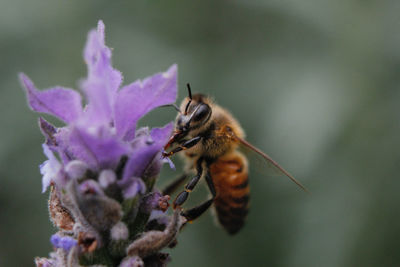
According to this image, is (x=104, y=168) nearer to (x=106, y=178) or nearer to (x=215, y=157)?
(x=106, y=178)

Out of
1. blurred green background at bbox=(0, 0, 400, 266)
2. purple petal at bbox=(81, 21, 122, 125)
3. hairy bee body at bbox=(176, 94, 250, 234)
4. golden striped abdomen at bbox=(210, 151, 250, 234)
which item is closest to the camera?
purple petal at bbox=(81, 21, 122, 125)

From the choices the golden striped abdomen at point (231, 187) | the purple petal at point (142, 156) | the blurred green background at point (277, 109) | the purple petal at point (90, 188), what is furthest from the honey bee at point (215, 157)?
the blurred green background at point (277, 109)

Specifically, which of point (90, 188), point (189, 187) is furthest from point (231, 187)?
point (90, 188)

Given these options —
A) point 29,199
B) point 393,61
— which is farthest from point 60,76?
point 393,61

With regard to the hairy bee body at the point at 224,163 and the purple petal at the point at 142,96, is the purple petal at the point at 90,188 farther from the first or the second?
the hairy bee body at the point at 224,163

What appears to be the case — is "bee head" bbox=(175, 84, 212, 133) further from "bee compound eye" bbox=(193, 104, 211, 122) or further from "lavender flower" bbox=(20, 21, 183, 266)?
"lavender flower" bbox=(20, 21, 183, 266)

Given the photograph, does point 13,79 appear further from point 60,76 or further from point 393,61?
point 393,61

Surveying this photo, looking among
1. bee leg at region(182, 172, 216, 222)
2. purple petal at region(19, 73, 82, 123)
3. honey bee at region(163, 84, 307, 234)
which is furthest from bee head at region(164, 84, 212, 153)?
purple petal at region(19, 73, 82, 123)
